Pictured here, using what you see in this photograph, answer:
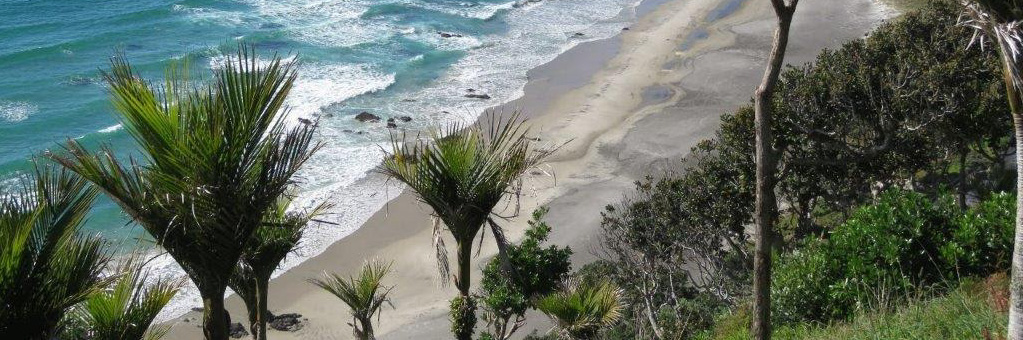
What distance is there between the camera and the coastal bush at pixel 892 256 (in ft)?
30.6

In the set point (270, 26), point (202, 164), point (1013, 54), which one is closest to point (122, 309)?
point (202, 164)

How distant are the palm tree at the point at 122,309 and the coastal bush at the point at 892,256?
6.27m

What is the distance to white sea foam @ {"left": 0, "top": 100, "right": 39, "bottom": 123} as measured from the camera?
1127 inches

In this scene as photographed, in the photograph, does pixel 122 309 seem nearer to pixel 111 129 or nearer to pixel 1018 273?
pixel 1018 273

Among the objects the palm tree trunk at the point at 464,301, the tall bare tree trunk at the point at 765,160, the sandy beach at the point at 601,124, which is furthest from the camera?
the sandy beach at the point at 601,124

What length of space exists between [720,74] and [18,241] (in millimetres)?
27647

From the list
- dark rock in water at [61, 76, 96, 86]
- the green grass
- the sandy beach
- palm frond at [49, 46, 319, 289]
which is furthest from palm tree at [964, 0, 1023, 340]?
dark rock in water at [61, 76, 96, 86]

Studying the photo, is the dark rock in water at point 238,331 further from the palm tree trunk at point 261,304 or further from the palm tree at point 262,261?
the palm tree trunk at point 261,304

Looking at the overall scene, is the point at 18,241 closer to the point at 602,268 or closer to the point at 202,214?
the point at 202,214

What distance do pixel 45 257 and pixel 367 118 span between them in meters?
23.4

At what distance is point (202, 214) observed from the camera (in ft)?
17.8

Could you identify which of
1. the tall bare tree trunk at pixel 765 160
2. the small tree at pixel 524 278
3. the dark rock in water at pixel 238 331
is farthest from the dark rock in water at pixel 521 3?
the tall bare tree trunk at pixel 765 160

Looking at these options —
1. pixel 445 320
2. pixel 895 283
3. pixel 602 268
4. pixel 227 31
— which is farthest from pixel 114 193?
pixel 227 31

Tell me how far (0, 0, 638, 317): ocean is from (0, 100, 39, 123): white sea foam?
0.06 meters
